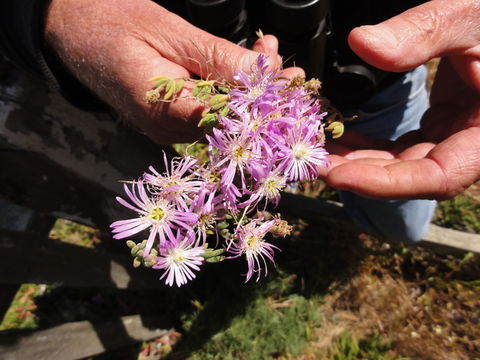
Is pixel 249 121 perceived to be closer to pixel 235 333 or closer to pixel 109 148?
pixel 109 148

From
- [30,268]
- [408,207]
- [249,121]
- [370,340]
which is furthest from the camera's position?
[370,340]

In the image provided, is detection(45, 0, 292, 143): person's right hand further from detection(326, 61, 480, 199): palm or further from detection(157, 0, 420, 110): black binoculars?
detection(326, 61, 480, 199): palm

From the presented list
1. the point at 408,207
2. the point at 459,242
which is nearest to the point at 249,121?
the point at 408,207

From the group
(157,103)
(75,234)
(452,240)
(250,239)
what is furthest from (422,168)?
(75,234)

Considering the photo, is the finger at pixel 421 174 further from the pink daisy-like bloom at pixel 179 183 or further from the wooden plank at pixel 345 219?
the wooden plank at pixel 345 219

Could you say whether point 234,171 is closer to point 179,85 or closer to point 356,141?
point 179,85

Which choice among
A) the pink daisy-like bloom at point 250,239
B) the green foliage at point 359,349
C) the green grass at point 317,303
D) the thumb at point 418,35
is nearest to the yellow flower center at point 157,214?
the pink daisy-like bloom at point 250,239
